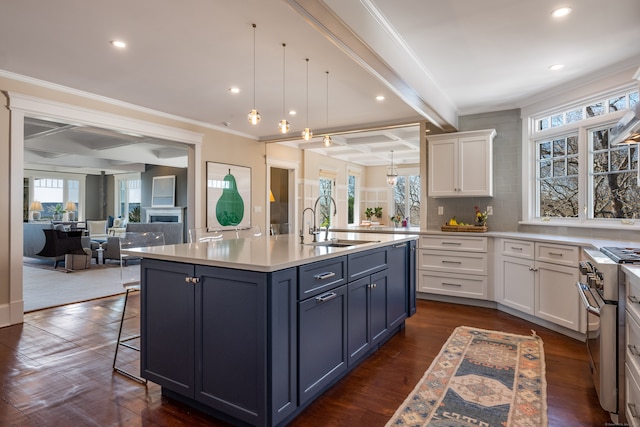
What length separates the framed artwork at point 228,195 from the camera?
586 cm

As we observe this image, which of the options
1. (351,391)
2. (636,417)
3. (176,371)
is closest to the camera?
(636,417)

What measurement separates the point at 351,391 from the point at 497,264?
8.93 ft

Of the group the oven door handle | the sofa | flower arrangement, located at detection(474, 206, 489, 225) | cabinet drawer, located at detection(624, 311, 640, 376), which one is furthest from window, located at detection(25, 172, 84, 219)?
cabinet drawer, located at detection(624, 311, 640, 376)

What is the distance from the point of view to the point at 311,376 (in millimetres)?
2045

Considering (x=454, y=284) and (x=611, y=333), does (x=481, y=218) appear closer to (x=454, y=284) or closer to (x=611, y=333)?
(x=454, y=284)

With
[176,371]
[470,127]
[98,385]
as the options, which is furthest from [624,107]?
[98,385]

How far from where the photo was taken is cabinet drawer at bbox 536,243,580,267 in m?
3.18

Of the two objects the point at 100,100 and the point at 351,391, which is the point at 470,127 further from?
the point at 100,100

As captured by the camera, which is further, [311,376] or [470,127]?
[470,127]

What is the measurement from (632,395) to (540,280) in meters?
2.05

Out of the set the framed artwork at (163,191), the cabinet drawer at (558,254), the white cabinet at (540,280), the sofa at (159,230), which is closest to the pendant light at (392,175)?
the white cabinet at (540,280)

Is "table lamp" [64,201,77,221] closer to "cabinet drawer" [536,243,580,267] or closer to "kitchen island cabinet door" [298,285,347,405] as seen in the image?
"kitchen island cabinet door" [298,285,347,405]

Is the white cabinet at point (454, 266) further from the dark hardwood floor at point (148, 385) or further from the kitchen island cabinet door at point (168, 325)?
the kitchen island cabinet door at point (168, 325)

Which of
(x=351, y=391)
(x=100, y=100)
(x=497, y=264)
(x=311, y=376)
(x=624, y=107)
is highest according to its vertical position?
(x=100, y=100)
